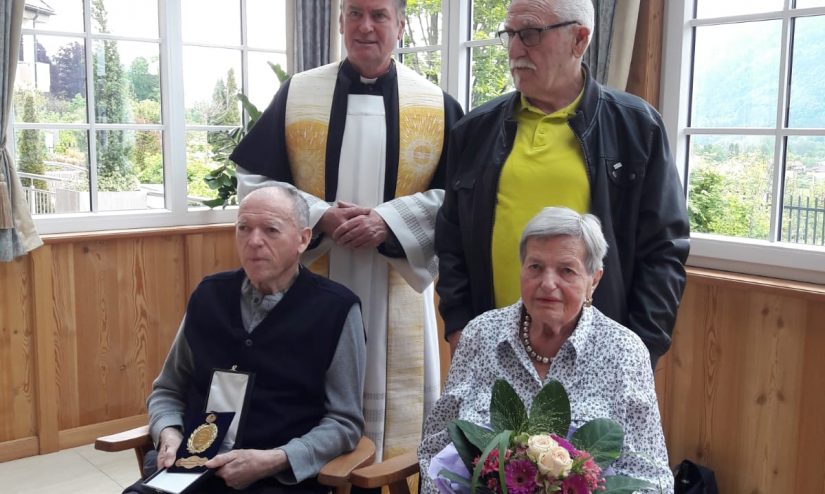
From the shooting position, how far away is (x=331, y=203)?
2379mm

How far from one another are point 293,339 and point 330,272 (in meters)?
0.42

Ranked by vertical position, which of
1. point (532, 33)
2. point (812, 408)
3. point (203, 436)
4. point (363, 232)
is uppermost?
point (532, 33)

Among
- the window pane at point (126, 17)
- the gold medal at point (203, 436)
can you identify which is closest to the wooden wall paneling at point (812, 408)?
the gold medal at point (203, 436)

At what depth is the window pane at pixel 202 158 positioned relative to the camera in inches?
171

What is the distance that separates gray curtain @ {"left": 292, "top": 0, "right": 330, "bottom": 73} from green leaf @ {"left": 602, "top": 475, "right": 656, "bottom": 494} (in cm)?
336

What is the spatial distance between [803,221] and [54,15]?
3392 mm

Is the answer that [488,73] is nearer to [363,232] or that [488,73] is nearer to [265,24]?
[265,24]

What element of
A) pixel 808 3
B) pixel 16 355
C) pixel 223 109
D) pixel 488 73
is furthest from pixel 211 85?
pixel 808 3

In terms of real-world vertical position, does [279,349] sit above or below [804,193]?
below

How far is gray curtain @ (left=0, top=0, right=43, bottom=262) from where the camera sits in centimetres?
345

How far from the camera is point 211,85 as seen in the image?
173 inches

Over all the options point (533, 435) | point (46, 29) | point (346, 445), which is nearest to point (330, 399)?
point (346, 445)

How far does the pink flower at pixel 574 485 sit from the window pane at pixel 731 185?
6.25 ft

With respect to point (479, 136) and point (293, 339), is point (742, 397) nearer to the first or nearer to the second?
point (479, 136)
